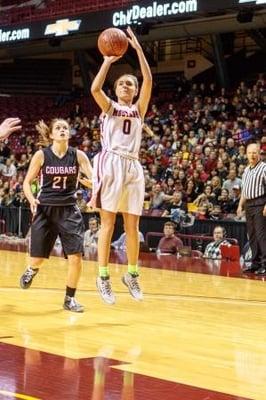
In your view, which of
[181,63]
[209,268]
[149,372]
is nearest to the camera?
[149,372]

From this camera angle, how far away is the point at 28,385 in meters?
3.90

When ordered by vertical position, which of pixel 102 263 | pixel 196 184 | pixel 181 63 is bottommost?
pixel 102 263

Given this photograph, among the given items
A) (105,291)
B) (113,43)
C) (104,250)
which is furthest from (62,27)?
(105,291)

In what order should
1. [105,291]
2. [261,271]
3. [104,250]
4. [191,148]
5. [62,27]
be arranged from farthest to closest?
[62,27]
[191,148]
[261,271]
[104,250]
[105,291]

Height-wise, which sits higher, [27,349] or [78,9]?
[78,9]

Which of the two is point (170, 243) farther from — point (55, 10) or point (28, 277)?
point (55, 10)

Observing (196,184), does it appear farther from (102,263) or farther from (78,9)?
(102,263)

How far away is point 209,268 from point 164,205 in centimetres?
411

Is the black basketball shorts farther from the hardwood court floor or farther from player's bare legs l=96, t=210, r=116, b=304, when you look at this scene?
the hardwood court floor

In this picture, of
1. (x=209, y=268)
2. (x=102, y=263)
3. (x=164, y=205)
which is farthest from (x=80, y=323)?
(x=164, y=205)

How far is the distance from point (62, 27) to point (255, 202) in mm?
11896

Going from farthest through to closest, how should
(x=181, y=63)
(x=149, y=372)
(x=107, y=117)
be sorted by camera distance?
(x=181, y=63), (x=107, y=117), (x=149, y=372)

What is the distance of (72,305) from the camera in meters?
6.69

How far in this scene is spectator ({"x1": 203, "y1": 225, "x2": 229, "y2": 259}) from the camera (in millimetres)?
13391
